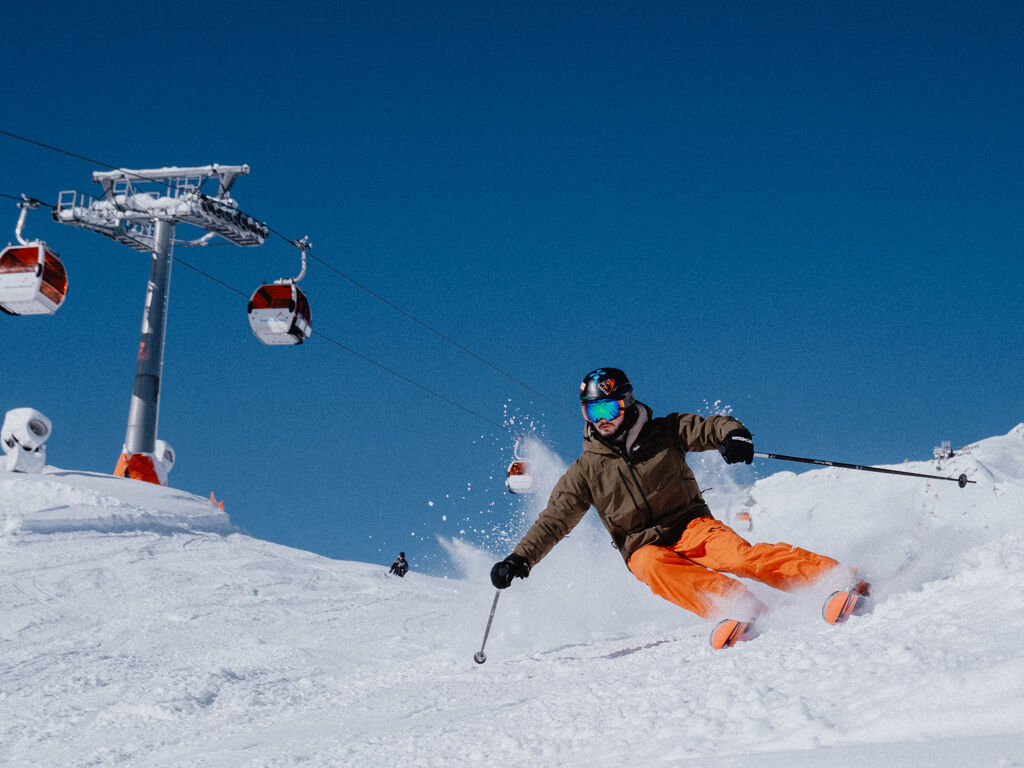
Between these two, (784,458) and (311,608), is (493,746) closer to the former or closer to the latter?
(784,458)

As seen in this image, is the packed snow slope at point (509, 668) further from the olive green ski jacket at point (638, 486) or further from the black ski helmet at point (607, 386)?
the black ski helmet at point (607, 386)

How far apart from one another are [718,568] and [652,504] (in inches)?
19.1

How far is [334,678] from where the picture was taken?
4441 mm

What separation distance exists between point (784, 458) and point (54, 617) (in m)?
5.27

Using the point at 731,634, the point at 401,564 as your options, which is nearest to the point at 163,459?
the point at 401,564

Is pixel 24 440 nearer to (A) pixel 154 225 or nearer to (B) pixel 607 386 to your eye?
(A) pixel 154 225

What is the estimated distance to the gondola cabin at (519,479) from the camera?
1534cm

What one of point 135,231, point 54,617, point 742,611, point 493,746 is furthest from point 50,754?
point 135,231

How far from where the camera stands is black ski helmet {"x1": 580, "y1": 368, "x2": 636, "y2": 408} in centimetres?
478

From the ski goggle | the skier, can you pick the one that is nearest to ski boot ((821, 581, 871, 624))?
the skier

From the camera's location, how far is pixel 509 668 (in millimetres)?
4324

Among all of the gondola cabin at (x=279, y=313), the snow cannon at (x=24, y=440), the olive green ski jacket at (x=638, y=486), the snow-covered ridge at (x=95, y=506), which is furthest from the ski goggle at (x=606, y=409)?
the snow cannon at (x=24, y=440)

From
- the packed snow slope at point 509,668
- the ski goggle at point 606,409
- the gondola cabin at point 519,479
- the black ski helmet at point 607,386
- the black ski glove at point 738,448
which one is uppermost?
the gondola cabin at point 519,479

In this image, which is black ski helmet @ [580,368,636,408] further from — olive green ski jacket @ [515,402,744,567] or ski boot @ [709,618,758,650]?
ski boot @ [709,618,758,650]
